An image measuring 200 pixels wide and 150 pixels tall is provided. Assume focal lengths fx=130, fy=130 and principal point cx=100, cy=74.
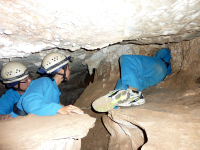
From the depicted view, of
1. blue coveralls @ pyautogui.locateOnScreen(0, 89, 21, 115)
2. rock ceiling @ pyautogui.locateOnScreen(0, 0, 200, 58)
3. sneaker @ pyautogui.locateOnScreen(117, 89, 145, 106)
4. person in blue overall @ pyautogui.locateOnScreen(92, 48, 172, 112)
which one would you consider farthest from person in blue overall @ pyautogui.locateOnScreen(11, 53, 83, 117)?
sneaker @ pyautogui.locateOnScreen(117, 89, 145, 106)

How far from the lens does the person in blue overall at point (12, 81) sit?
2.55 meters

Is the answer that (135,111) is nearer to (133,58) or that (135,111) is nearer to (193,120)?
(193,120)

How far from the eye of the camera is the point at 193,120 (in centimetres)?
143

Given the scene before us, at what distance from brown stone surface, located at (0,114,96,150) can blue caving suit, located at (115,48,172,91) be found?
1.25 m

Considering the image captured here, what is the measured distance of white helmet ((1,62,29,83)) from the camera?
2541 millimetres

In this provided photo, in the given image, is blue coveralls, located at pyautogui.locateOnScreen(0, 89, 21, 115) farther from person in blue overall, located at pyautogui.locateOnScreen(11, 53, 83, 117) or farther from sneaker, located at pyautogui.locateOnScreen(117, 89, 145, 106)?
sneaker, located at pyautogui.locateOnScreen(117, 89, 145, 106)

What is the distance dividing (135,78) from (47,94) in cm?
166

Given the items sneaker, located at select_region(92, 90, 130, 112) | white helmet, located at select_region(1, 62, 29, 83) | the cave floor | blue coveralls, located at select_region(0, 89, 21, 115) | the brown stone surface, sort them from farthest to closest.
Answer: blue coveralls, located at select_region(0, 89, 21, 115) → white helmet, located at select_region(1, 62, 29, 83) → sneaker, located at select_region(92, 90, 130, 112) → the cave floor → the brown stone surface

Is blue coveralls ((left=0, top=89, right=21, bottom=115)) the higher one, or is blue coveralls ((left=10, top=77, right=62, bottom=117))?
blue coveralls ((left=10, top=77, right=62, bottom=117))

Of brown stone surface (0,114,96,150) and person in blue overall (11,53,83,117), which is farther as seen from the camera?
person in blue overall (11,53,83,117)

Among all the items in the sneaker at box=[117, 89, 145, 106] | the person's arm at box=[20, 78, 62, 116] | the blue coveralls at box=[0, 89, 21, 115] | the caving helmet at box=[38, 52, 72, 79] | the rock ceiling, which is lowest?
the blue coveralls at box=[0, 89, 21, 115]

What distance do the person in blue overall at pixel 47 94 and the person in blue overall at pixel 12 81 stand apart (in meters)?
0.53

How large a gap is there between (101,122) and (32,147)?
2185 mm

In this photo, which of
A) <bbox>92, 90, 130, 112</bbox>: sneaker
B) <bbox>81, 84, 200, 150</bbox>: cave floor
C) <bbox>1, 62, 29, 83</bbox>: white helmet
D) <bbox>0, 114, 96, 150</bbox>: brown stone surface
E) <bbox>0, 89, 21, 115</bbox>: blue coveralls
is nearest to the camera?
<bbox>0, 114, 96, 150</bbox>: brown stone surface
